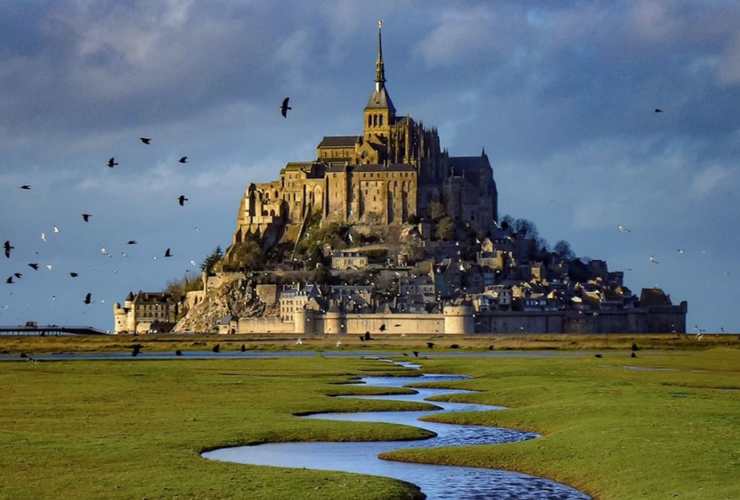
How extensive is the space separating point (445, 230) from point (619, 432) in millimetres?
159264

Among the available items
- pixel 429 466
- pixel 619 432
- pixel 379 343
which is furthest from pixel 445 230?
pixel 429 466

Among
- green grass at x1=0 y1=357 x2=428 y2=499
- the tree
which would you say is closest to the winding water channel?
green grass at x1=0 y1=357 x2=428 y2=499

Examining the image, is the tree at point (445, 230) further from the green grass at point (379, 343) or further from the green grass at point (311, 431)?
the green grass at point (311, 431)

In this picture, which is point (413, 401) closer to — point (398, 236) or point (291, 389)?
point (291, 389)

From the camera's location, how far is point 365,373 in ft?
266

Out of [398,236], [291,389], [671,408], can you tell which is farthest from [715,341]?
[671,408]

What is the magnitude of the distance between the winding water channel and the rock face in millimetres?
140986

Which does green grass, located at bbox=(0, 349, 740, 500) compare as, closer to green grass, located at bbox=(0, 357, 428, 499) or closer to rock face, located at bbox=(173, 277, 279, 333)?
green grass, located at bbox=(0, 357, 428, 499)

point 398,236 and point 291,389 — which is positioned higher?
point 398,236

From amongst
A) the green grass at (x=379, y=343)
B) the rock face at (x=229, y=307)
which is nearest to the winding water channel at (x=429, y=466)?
the green grass at (x=379, y=343)

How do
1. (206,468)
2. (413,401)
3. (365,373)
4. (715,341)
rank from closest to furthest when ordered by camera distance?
(206,468) < (413,401) < (365,373) < (715,341)

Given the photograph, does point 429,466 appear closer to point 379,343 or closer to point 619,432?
point 619,432

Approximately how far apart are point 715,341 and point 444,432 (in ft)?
366

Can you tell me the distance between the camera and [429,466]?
121ft
